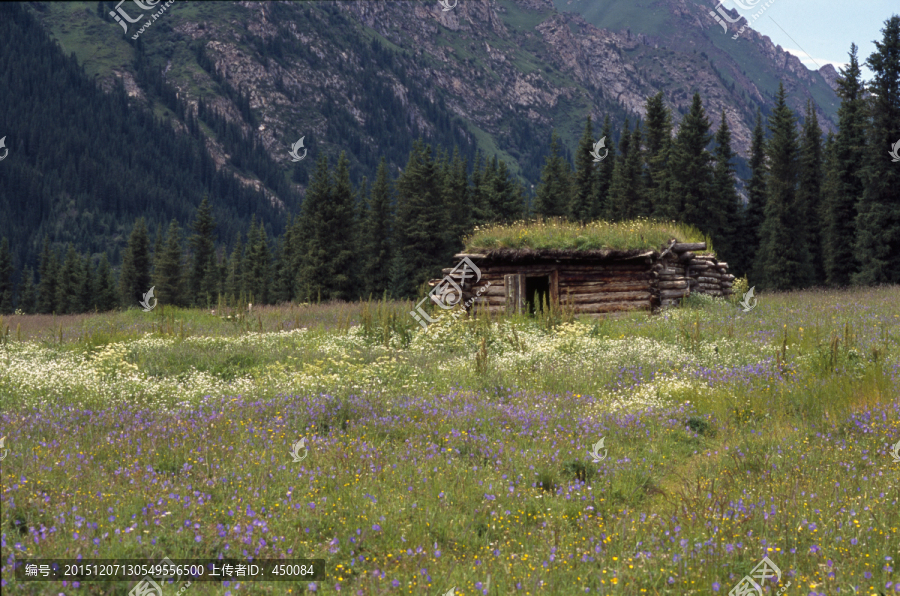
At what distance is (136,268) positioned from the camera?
61.4m

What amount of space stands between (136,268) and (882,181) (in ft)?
219

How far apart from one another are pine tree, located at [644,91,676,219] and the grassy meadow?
33.7 metres

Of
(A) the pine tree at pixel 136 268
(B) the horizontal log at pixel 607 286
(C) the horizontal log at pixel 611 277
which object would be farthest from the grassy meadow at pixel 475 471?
(A) the pine tree at pixel 136 268

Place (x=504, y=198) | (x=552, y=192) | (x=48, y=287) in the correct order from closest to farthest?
1. (x=504, y=198)
2. (x=552, y=192)
3. (x=48, y=287)

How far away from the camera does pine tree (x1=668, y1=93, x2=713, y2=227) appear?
41969 millimetres

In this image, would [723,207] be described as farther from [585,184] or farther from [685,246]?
[685,246]

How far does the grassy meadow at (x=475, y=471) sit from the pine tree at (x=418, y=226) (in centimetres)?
3451

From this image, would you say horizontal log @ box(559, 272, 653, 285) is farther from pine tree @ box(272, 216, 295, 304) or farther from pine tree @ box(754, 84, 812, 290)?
pine tree @ box(272, 216, 295, 304)

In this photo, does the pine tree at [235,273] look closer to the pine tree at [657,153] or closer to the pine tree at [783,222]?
the pine tree at [657,153]

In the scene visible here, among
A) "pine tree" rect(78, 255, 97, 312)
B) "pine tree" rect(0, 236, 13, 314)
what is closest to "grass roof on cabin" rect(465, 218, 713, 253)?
"pine tree" rect(78, 255, 97, 312)

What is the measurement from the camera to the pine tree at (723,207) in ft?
139

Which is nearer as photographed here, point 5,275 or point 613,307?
point 613,307

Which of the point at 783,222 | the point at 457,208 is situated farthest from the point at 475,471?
the point at 457,208

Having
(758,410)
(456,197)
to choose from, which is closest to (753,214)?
(456,197)
